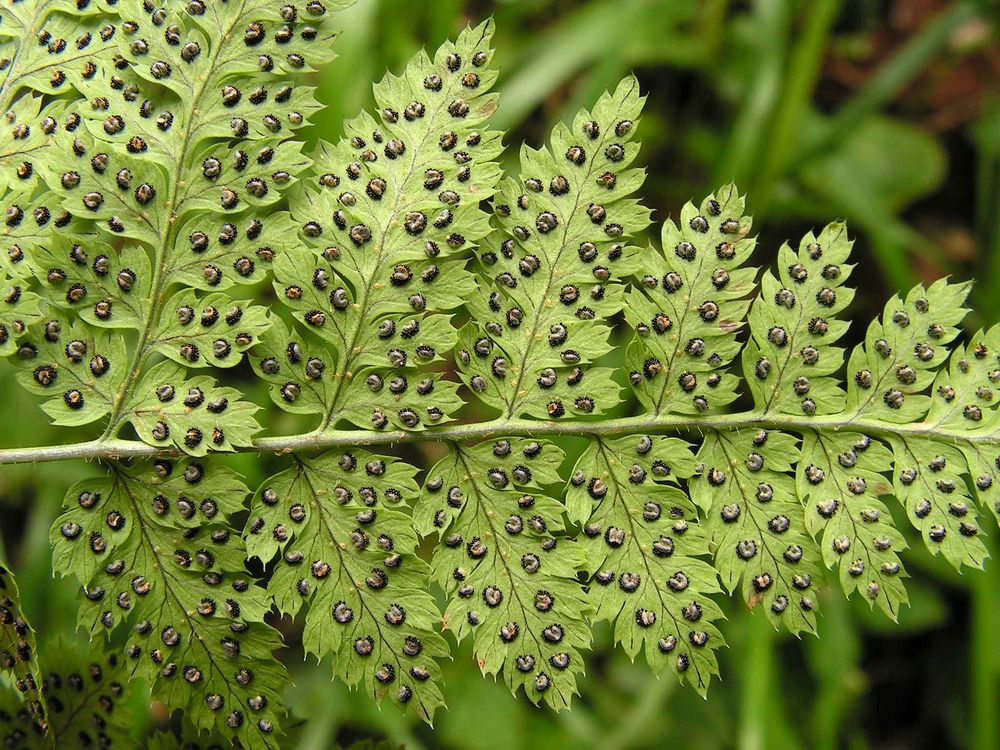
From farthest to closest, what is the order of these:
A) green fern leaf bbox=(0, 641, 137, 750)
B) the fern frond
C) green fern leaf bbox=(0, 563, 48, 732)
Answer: green fern leaf bbox=(0, 641, 137, 750) < the fern frond < green fern leaf bbox=(0, 563, 48, 732)

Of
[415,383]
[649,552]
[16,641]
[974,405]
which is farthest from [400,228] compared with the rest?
[974,405]

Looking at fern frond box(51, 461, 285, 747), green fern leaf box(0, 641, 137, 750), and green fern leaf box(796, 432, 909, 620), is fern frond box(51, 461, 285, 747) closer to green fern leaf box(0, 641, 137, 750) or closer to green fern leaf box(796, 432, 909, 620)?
green fern leaf box(0, 641, 137, 750)

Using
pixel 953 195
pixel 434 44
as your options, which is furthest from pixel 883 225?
pixel 434 44

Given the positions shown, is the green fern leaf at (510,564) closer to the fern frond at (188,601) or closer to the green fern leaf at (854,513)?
the fern frond at (188,601)

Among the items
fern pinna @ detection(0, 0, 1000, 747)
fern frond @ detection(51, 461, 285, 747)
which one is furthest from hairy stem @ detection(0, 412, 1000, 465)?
fern frond @ detection(51, 461, 285, 747)

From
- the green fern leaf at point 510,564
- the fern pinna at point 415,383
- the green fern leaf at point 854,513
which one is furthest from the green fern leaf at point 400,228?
the green fern leaf at point 854,513

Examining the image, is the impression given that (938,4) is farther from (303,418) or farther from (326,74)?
(303,418)

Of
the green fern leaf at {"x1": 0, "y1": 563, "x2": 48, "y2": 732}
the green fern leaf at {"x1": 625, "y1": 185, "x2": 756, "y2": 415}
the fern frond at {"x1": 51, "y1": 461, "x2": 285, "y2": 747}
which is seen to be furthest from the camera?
the green fern leaf at {"x1": 625, "y1": 185, "x2": 756, "y2": 415}
